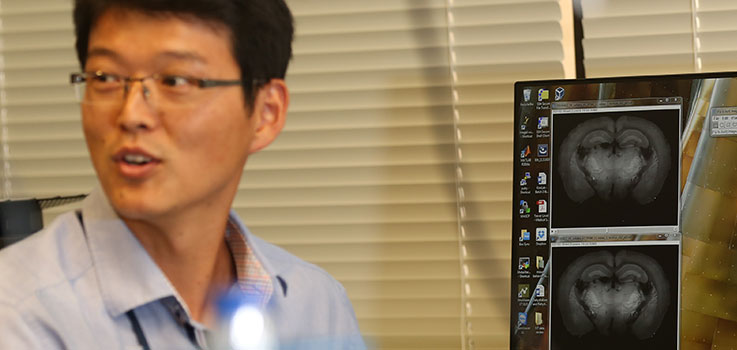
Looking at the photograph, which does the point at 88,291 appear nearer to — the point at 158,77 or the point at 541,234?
the point at 158,77

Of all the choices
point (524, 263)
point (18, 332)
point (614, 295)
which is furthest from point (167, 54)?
point (614, 295)

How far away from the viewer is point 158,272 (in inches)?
53.8

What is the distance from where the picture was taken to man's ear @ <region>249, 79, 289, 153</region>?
4.71 feet

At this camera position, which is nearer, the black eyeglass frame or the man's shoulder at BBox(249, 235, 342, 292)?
the black eyeglass frame

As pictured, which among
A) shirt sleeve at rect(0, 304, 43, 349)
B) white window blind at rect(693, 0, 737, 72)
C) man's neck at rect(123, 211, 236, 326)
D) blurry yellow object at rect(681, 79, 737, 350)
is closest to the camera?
shirt sleeve at rect(0, 304, 43, 349)

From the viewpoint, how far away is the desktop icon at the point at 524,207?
164 cm

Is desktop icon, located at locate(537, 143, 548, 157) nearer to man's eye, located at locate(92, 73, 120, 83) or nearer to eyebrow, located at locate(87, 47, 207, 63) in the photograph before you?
eyebrow, located at locate(87, 47, 207, 63)

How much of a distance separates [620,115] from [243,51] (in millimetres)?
674

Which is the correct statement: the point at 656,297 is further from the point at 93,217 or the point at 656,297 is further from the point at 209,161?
the point at 93,217

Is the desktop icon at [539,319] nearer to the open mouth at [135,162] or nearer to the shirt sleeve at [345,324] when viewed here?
the shirt sleeve at [345,324]

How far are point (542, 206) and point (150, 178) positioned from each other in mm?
686

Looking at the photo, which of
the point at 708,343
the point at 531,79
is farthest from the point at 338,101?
the point at 708,343

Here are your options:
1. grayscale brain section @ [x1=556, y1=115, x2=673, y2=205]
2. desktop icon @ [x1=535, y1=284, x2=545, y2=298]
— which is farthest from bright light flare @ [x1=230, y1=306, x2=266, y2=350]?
grayscale brain section @ [x1=556, y1=115, x2=673, y2=205]

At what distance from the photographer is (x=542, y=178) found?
1643 millimetres
